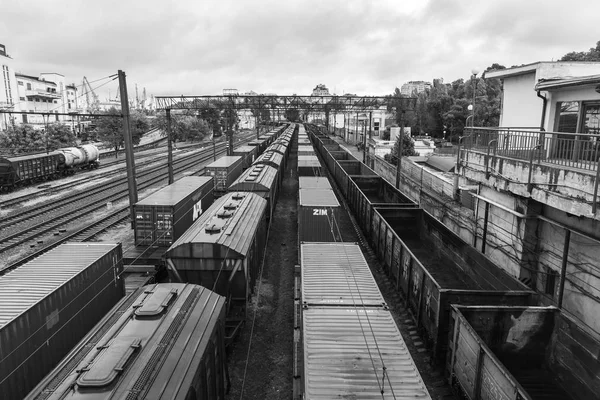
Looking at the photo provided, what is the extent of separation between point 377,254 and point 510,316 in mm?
9293

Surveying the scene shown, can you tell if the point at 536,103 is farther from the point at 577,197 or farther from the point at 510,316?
the point at 510,316

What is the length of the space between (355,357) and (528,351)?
5.15 meters

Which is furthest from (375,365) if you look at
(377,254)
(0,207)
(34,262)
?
(0,207)

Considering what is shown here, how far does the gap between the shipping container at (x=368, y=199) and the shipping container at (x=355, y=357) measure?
1065 centimetres

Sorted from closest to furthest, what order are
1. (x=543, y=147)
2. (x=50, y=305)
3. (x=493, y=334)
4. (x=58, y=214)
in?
(x=50, y=305) → (x=493, y=334) → (x=543, y=147) → (x=58, y=214)

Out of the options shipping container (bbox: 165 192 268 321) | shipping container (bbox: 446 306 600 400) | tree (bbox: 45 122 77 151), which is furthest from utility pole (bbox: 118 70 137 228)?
tree (bbox: 45 122 77 151)

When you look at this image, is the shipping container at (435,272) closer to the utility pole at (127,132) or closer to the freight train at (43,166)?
the utility pole at (127,132)

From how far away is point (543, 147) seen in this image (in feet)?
44.7

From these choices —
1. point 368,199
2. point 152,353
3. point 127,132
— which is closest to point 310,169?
point 368,199

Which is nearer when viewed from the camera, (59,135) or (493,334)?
(493,334)

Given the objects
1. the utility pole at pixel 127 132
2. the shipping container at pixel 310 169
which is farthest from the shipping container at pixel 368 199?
the utility pole at pixel 127 132

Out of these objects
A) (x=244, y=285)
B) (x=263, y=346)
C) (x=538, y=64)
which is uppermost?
(x=538, y=64)

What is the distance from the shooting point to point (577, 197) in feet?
35.4

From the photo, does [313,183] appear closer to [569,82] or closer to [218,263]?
[218,263]
